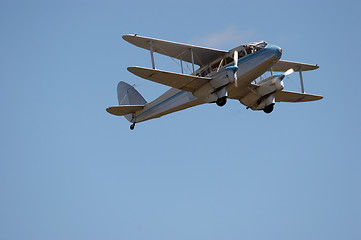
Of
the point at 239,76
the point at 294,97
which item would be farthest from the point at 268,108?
the point at 239,76

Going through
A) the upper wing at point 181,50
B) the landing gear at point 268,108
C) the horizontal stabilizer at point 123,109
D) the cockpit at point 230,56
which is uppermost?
the upper wing at point 181,50

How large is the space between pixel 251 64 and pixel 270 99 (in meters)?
3.89

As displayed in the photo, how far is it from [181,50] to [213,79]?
274 cm

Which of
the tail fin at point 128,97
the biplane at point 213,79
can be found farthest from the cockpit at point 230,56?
the tail fin at point 128,97

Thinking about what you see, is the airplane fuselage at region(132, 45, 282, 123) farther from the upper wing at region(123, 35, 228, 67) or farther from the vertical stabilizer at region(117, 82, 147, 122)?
the vertical stabilizer at region(117, 82, 147, 122)

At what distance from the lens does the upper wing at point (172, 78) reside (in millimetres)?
31672

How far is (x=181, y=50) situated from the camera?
34906 millimetres

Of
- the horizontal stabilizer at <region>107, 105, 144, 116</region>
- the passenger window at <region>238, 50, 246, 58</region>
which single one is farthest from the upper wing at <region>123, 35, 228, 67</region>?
the horizontal stabilizer at <region>107, 105, 144, 116</region>

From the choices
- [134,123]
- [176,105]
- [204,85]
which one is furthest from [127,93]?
[204,85]

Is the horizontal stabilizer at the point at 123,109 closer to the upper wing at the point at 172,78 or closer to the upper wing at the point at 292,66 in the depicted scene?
the upper wing at the point at 172,78

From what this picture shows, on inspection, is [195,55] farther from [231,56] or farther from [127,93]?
[127,93]

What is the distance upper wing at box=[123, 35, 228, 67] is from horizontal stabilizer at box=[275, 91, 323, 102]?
17.6 feet

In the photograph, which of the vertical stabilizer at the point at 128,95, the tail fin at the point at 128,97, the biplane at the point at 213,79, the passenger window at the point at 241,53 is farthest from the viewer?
the vertical stabilizer at the point at 128,95

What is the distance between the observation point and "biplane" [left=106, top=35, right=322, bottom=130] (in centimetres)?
3297
